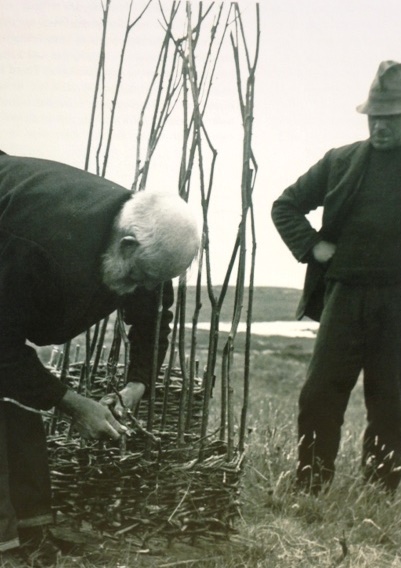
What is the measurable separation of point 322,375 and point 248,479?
48 centimetres

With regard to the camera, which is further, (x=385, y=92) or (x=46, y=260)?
(x=385, y=92)

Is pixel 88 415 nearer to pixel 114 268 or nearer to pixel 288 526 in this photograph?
pixel 114 268

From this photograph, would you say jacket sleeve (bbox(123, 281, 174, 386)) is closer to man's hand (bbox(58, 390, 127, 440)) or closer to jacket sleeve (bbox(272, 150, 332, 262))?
man's hand (bbox(58, 390, 127, 440))

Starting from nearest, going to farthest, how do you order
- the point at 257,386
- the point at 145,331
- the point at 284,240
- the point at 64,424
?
the point at 145,331, the point at 64,424, the point at 284,240, the point at 257,386

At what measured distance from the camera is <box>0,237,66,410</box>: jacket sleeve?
185cm

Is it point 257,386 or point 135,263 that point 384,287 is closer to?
point 135,263

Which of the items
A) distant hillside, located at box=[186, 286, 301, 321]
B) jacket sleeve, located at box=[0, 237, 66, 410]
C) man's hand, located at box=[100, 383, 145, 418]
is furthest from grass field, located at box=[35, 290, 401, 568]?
distant hillside, located at box=[186, 286, 301, 321]

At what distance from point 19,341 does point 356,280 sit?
4.27ft

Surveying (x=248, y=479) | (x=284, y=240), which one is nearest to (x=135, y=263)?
(x=284, y=240)

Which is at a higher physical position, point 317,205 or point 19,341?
point 317,205

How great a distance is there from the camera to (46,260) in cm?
189

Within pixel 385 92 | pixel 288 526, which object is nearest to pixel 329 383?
pixel 288 526

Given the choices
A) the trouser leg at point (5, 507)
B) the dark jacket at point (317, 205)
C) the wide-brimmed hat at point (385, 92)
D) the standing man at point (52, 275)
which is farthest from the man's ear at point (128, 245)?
the wide-brimmed hat at point (385, 92)

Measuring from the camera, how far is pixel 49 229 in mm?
1889
